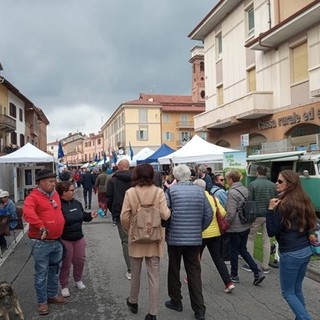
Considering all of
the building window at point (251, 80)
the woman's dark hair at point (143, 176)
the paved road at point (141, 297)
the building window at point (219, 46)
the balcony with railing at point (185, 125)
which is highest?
the building window at point (219, 46)

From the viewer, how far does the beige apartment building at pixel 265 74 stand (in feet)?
57.1

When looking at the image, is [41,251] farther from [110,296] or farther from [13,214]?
[13,214]

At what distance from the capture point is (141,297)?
5129 millimetres

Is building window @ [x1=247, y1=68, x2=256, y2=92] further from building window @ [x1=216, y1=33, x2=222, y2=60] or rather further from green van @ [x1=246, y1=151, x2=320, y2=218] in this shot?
green van @ [x1=246, y1=151, x2=320, y2=218]

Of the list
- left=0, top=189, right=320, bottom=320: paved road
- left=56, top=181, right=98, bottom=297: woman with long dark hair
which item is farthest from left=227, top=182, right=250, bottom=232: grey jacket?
left=56, top=181, right=98, bottom=297: woman with long dark hair

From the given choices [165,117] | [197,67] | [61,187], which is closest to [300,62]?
[61,187]

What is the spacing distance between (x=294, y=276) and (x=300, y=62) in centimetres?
1687

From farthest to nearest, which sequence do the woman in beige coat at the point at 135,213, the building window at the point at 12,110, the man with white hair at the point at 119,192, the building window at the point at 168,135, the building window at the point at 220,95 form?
the building window at the point at 168,135
the building window at the point at 12,110
the building window at the point at 220,95
the man with white hair at the point at 119,192
the woman in beige coat at the point at 135,213

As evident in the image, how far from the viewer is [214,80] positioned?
26.9 m

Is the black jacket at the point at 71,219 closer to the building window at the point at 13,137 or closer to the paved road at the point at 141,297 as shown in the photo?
the paved road at the point at 141,297

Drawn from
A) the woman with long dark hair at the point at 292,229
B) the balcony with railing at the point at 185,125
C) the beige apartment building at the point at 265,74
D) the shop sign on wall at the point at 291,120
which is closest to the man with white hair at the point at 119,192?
the woman with long dark hair at the point at 292,229

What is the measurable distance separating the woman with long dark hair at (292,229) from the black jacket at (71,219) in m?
2.67

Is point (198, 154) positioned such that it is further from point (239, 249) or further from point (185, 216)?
point (185, 216)

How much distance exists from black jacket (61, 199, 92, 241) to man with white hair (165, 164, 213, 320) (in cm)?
144
